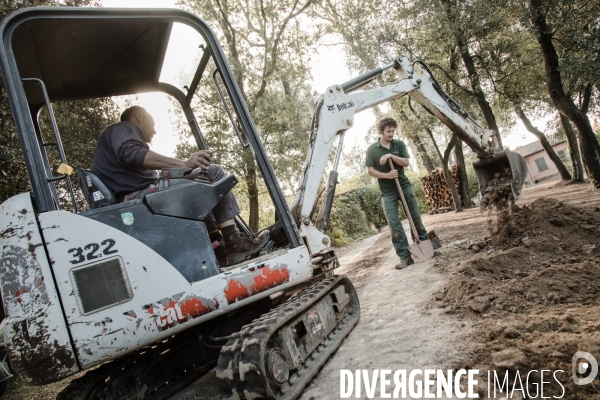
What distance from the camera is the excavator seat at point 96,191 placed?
2533mm

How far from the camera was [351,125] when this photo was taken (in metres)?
4.15

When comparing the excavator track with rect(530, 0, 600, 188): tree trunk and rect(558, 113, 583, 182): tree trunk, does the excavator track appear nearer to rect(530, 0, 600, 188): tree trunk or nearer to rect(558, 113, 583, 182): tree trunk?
rect(530, 0, 600, 188): tree trunk

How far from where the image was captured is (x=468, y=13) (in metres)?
10.0

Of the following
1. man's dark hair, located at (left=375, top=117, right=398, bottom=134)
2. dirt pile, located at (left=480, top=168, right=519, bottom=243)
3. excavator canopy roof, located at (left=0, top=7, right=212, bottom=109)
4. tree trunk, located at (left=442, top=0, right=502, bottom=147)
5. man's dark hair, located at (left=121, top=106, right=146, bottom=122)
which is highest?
tree trunk, located at (left=442, top=0, right=502, bottom=147)

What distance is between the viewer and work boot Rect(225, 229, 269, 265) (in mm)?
2883

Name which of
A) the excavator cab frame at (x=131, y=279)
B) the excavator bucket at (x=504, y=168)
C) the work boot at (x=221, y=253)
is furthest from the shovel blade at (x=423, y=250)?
the work boot at (x=221, y=253)

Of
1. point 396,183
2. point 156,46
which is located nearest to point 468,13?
point 396,183

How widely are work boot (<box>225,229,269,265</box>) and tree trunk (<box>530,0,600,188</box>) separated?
392 inches

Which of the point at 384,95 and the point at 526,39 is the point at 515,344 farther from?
the point at 526,39

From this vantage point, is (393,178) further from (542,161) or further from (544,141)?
(542,161)

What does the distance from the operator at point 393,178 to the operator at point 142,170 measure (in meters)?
2.68

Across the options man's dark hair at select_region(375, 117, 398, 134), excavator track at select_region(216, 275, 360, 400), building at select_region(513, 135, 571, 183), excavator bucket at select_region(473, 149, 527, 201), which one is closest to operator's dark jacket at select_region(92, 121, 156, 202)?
excavator track at select_region(216, 275, 360, 400)

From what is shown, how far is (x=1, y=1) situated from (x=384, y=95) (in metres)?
6.14

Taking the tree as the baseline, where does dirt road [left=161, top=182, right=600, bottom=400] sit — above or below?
below
